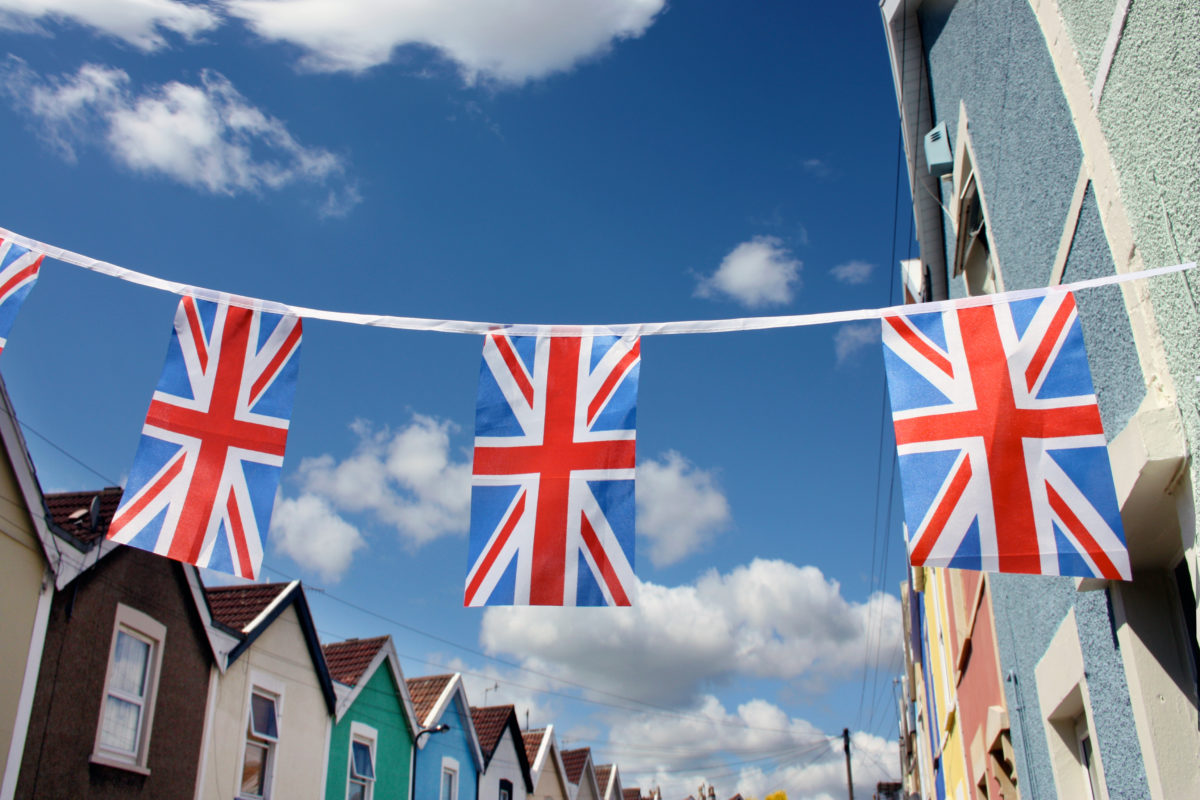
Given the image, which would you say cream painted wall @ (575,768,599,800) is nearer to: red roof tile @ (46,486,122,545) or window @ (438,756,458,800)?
window @ (438,756,458,800)

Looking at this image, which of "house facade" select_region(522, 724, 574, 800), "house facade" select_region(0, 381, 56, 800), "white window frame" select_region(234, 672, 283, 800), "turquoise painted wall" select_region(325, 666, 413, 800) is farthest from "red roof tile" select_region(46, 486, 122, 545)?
"house facade" select_region(522, 724, 574, 800)

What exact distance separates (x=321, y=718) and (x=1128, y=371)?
15561 mm

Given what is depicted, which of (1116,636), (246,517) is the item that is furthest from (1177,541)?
(246,517)

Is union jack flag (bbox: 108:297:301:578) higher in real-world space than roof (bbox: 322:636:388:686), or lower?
lower

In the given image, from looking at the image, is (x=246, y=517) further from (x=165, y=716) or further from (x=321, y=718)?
(x=321, y=718)

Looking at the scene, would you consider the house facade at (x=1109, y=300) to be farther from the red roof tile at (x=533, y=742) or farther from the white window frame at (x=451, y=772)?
the red roof tile at (x=533, y=742)

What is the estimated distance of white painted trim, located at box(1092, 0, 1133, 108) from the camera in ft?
10.7

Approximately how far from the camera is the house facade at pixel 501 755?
24.1m

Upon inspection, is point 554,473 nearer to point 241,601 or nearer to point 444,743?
point 241,601

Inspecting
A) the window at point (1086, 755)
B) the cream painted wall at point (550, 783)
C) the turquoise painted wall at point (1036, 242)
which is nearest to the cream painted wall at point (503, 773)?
the cream painted wall at point (550, 783)

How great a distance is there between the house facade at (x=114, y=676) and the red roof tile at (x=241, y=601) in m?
2.01

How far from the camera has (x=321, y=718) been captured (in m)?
16.2

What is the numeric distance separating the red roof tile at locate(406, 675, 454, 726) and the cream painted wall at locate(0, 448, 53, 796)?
12.2m

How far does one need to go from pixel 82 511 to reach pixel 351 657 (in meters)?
8.23
